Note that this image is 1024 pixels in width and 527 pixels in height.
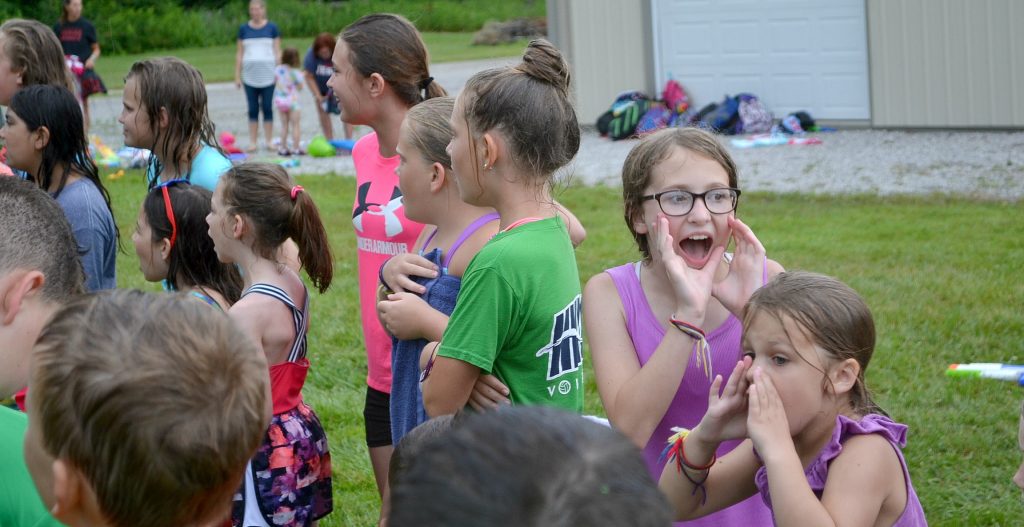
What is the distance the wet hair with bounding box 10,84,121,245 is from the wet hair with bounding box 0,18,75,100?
639 mm

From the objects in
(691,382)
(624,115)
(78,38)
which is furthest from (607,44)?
(691,382)

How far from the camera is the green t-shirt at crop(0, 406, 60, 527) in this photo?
1.97 metres

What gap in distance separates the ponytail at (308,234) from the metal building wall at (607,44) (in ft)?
42.2

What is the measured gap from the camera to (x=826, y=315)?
2416 mm

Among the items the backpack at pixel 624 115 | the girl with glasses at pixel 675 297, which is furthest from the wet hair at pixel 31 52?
the backpack at pixel 624 115

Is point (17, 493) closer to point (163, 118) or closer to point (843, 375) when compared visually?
point (843, 375)

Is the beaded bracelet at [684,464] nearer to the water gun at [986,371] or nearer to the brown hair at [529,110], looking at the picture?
the brown hair at [529,110]

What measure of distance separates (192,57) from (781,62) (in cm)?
2693

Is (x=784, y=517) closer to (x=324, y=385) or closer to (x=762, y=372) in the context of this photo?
(x=762, y=372)

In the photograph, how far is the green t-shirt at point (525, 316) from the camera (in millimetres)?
2682

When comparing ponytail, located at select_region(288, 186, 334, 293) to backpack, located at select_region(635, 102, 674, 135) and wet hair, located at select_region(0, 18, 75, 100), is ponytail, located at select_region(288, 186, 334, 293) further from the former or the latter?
backpack, located at select_region(635, 102, 674, 135)

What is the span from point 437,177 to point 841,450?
1.36 meters

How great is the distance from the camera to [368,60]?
3891mm

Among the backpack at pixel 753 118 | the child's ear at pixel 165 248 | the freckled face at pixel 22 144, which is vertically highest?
the freckled face at pixel 22 144
